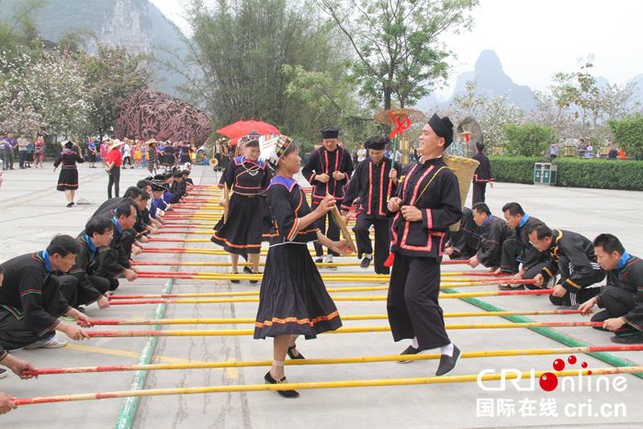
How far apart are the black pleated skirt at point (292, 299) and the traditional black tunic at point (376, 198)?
117 inches

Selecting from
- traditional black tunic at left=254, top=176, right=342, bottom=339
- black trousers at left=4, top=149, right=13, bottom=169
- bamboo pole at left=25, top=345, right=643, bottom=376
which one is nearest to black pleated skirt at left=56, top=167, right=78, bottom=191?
bamboo pole at left=25, top=345, right=643, bottom=376

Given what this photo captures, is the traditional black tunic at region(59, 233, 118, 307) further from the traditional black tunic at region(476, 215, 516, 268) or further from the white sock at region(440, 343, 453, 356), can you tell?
the traditional black tunic at region(476, 215, 516, 268)

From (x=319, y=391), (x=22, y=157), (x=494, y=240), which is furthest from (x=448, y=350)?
(x=22, y=157)

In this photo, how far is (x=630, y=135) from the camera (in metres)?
22.5

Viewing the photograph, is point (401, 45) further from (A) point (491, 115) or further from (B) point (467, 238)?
(A) point (491, 115)

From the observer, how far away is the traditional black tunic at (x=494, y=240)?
7.36 m

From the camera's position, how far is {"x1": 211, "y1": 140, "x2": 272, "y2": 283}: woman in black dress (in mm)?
7145

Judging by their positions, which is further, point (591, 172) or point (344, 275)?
point (591, 172)

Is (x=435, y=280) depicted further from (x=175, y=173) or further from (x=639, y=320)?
(x=175, y=173)

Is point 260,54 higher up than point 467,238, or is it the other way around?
point 260,54

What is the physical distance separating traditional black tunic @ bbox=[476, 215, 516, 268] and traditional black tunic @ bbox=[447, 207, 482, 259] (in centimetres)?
87

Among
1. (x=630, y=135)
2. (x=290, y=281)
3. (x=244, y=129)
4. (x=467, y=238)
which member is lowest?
(x=467, y=238)

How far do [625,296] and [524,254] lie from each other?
6.42 ft

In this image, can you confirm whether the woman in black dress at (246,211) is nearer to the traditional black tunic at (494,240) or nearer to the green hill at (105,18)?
the traditional black tunic at (494,240)
